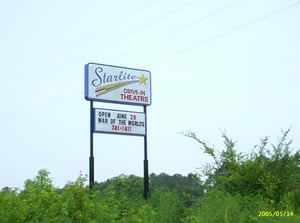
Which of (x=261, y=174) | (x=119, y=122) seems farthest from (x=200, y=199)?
(x=119, y=122)

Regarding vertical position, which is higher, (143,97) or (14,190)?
(143,97)

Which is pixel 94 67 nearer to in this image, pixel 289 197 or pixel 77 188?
pixel 77 188

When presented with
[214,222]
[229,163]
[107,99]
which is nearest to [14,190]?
[229,163]

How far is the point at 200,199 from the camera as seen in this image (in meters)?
11.8

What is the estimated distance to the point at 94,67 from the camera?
19938 mm

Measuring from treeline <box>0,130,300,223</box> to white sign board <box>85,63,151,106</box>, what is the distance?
19.3 feet

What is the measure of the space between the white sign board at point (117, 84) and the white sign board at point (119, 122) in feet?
1.73

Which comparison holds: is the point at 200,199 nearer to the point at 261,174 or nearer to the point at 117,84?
the point at 261,174

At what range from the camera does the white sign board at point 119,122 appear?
19406 millimetres

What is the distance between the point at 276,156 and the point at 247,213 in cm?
352
